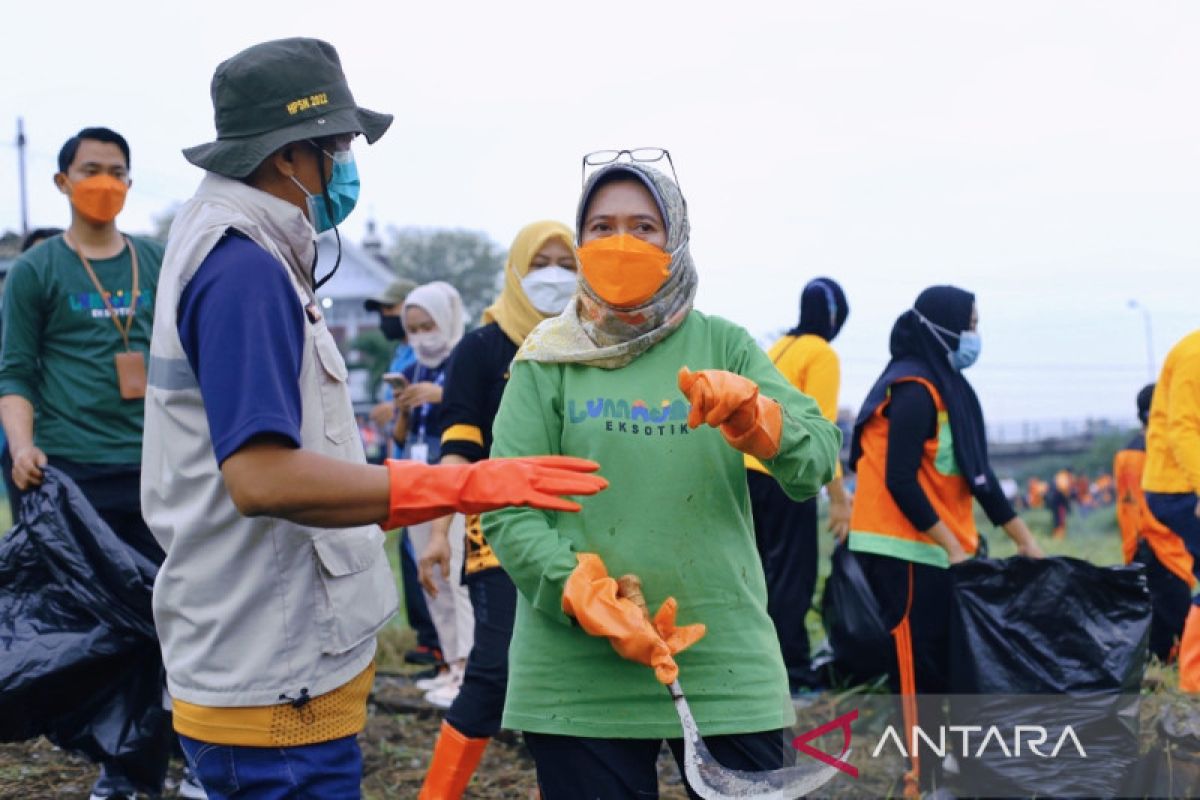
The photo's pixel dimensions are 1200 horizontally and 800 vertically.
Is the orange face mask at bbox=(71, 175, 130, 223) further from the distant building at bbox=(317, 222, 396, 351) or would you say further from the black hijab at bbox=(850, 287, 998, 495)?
the distant building at bbox=(317, 222, 396, 351)

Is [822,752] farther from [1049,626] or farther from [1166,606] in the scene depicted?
[1166,606]

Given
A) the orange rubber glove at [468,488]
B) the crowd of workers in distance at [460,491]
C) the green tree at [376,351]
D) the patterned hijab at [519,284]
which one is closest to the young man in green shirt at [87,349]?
the crowd of workers in distance at [460,491]

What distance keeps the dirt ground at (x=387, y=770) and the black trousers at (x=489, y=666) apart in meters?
0.70

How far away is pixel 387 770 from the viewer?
4859 mm

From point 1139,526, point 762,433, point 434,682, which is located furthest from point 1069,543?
point 762,433

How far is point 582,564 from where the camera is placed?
7.95 feet

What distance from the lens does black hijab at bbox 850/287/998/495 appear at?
459 centimetres

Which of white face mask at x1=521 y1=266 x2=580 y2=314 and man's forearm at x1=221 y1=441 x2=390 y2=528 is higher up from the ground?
white face mask at x1=521 y1=266 x2=580 y2=314

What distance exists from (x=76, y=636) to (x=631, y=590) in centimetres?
184

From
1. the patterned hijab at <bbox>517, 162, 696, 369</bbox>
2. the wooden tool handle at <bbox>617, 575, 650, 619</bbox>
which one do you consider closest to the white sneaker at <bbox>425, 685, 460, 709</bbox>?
the patterned hijab at <bbox>517, 162, 696, 369</bbox>

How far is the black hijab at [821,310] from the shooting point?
5957 mm

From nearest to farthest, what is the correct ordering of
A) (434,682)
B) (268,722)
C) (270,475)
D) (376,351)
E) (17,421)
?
(270,475), (268,722), (17,421), (434,682), (376,351)

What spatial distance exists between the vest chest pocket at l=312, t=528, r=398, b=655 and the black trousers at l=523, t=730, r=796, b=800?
545 mm

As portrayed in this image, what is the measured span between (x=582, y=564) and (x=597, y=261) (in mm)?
648
